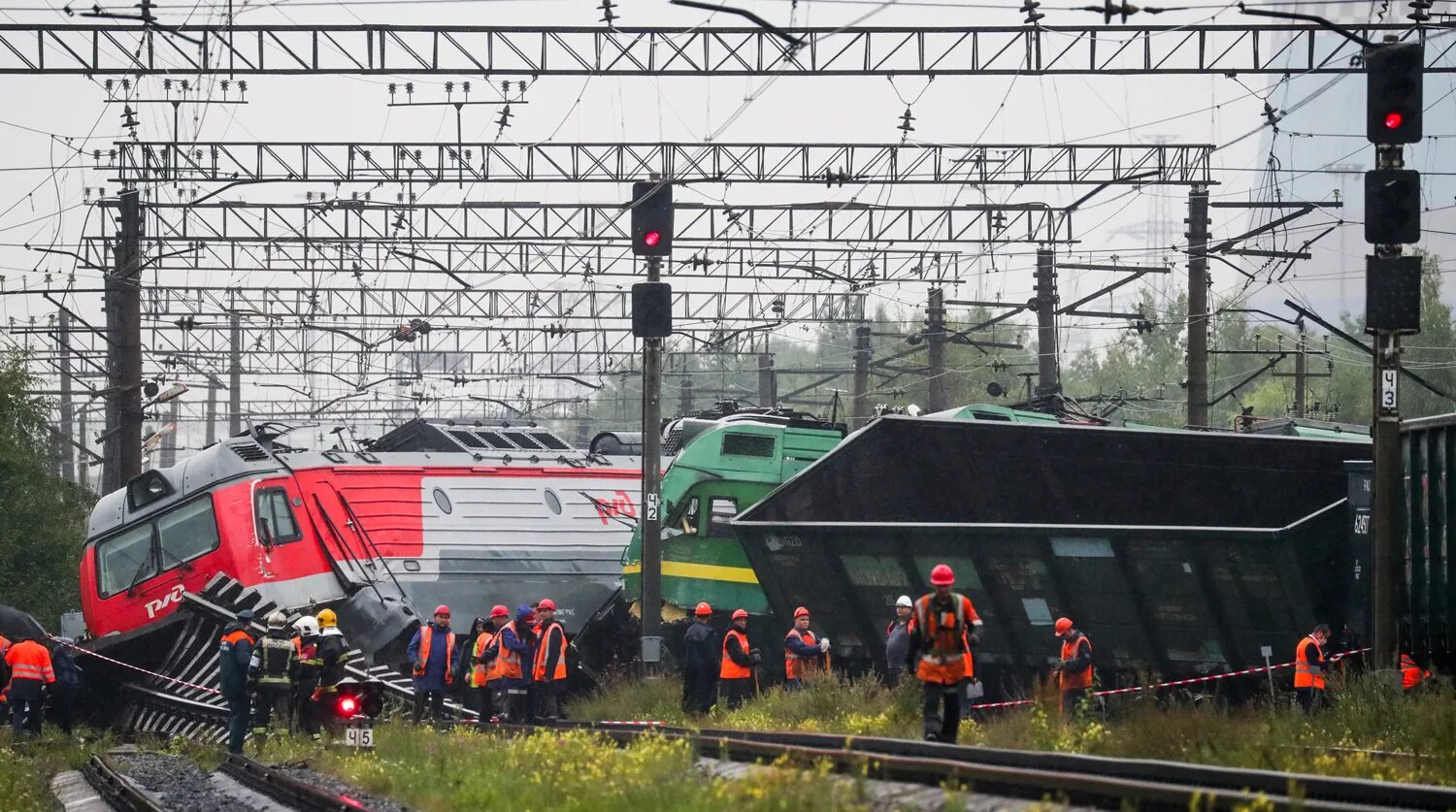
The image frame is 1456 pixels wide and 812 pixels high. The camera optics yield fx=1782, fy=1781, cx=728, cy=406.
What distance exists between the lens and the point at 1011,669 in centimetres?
2072

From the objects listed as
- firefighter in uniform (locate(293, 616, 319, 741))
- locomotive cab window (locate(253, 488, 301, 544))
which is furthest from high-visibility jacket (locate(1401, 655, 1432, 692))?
locomotive cab window (locate(253, 488, 301, 544))

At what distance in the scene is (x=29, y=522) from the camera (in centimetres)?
3638

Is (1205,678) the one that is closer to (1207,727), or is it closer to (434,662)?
(1207,727)

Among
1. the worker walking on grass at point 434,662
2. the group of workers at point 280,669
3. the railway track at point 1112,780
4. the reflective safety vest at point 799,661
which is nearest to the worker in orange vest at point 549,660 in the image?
the worker walking on grass at point 434,662

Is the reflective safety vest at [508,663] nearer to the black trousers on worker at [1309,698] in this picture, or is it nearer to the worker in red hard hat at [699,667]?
the worker in red hard hat at [699,667]

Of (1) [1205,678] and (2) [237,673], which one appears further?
(2) [237,673]

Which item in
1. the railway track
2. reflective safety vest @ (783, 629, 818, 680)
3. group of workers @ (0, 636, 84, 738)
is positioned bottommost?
group of workers @ (0, 636, 84, 738)

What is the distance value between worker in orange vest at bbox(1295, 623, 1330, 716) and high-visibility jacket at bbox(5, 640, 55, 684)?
1564 cm

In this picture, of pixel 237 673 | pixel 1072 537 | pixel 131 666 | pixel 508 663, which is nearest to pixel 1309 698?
pixel 1072 537

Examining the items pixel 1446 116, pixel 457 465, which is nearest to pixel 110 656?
pixel 457 465

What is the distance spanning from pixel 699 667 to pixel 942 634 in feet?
22.4

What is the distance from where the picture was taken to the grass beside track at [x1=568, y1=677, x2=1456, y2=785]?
1205 centimetres

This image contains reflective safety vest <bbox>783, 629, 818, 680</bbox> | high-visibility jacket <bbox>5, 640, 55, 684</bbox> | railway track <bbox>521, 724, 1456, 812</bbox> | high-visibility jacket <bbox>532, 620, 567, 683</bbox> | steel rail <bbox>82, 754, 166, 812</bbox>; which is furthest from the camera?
high-visibility jacket <bbox>5, 640, 55, 684</bbox>

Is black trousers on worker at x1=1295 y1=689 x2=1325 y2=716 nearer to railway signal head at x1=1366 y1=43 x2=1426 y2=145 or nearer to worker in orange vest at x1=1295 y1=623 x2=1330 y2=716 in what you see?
worker in orange vest at x1=1295 y1=623 x2=1330 y2=716
